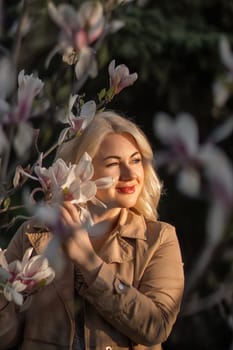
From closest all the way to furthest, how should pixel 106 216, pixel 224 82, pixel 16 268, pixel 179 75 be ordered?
pixel 224 82, pixel 16 268, pixel 106 216, pixel 179 75

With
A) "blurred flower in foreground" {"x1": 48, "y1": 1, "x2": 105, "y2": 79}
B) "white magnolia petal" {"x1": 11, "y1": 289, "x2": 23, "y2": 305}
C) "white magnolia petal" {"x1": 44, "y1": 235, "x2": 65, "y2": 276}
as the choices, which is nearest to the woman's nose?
"white magnolia petal" {"x1": 11, "y1": 289, "x2": 23, "y2": 305}

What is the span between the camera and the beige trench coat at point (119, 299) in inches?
92.7

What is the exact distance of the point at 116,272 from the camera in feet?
8.47

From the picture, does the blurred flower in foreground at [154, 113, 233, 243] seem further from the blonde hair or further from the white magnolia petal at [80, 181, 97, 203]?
the blonde hair

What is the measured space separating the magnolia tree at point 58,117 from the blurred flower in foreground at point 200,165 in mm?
220

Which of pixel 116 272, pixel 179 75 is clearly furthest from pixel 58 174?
pixel 179 75

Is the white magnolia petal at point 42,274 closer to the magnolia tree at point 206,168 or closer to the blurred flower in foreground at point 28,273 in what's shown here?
the blurred flower in foreground at point 28,273

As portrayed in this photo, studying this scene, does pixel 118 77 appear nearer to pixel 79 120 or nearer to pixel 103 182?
pixel 79 120

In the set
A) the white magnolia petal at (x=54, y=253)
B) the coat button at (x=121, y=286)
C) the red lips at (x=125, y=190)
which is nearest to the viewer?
the white magnolia petal at (x=54, y=253)

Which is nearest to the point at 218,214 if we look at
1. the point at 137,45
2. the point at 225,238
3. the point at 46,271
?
the point at 225,238

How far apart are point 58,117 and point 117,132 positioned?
1.19 metres

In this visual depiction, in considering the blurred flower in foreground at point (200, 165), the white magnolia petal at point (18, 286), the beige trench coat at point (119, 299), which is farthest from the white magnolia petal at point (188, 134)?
the beige trench coat at point (119, 299)

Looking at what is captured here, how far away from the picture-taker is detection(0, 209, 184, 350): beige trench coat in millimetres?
2354

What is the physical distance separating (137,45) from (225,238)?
4703 mm
